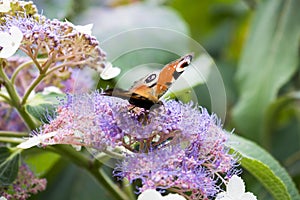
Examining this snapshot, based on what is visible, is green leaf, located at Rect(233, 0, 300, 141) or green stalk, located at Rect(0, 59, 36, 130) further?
green leaf, located at Rect(233, 0, 300, 141)

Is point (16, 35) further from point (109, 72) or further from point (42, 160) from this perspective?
point (42, 160)

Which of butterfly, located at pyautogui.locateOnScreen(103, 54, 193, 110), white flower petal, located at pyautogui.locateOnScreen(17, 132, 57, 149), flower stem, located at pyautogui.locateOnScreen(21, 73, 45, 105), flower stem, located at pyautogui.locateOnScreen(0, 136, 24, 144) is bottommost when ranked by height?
flower stem, located at pyautogui.locateOnScreen(0, 136, 24, 144)

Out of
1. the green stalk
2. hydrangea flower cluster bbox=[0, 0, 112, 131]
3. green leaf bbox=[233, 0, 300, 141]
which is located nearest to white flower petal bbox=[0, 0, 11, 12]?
hydrangea flower cluster bbox=[0, 0, 112, 131]

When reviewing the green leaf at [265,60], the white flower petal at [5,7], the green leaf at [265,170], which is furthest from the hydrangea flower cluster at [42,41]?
the green leaf at [265,60]

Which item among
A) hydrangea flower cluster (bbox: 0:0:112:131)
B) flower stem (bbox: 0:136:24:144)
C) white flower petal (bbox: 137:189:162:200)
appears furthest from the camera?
flower stem (bbox: 0:136:24:144)

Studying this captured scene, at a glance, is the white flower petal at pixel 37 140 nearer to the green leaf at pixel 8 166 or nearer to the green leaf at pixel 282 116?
the green leaf at pixel 8 166

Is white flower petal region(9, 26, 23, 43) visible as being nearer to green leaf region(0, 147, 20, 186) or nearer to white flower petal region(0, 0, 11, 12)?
white flower petal region(0, 0, 11, 12)

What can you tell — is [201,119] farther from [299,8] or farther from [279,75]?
[299,8]

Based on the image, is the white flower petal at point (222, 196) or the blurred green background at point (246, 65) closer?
the white flower petal at point (222, 196)
